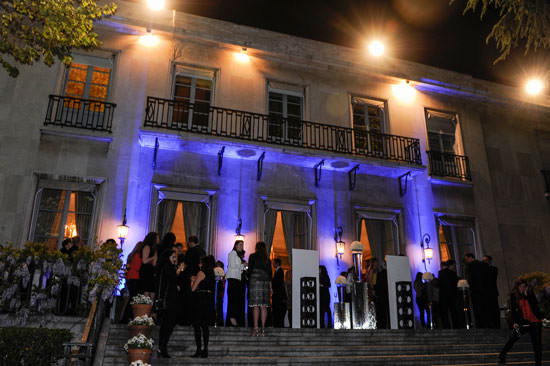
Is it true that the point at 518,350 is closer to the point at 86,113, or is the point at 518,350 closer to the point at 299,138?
the point at 299,138

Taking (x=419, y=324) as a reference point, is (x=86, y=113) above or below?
above

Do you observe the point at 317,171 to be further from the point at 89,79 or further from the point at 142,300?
the point at 142,300

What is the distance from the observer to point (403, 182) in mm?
14289

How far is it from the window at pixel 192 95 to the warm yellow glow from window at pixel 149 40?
0.99 meters

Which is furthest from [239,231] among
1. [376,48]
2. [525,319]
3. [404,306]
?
[376,48]

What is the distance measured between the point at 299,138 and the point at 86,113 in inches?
247

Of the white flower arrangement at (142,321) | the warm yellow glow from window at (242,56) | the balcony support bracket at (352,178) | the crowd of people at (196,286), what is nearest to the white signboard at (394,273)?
the crowd of people at (196,286)

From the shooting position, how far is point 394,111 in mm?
15117

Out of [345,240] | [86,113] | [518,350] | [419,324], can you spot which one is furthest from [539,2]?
[86,113]

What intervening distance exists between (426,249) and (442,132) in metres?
4.71

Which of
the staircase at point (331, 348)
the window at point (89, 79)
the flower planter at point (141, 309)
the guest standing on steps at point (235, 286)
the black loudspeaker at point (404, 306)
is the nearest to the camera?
the staircase at point (331, 348)

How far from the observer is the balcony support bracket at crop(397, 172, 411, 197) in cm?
1413

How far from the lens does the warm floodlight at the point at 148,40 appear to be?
1321cm

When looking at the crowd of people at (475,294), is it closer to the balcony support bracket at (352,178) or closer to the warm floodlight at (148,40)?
the balcony support bracket at (352,178)
